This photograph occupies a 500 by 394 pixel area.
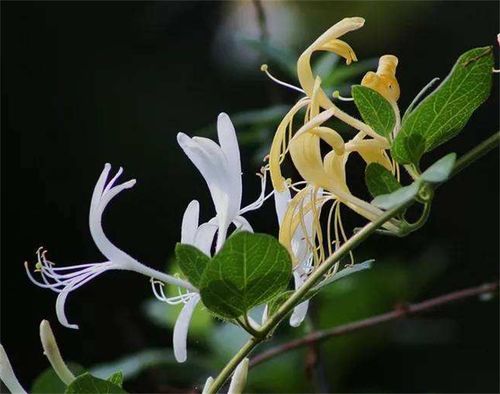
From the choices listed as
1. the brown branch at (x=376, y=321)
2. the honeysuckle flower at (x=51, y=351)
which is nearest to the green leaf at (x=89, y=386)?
the honeysuckle flower at (x=51, y=351)

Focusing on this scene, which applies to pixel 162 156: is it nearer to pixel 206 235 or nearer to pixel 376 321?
pixel 376 321

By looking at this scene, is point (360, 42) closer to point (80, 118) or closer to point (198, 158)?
point (80, 118)

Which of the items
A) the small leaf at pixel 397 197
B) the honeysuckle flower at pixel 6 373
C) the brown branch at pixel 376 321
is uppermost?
the small leaf at pixel 397 197

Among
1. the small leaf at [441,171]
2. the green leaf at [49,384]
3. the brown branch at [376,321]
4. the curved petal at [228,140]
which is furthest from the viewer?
the brown branch at [376,321]

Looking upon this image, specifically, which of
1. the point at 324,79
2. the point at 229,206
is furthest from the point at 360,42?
the point at 229,206

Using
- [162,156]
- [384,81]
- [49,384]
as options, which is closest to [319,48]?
[384,81]

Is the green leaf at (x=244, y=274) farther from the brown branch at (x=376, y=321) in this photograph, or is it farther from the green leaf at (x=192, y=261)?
the brown branch at (x=376, y=321)
